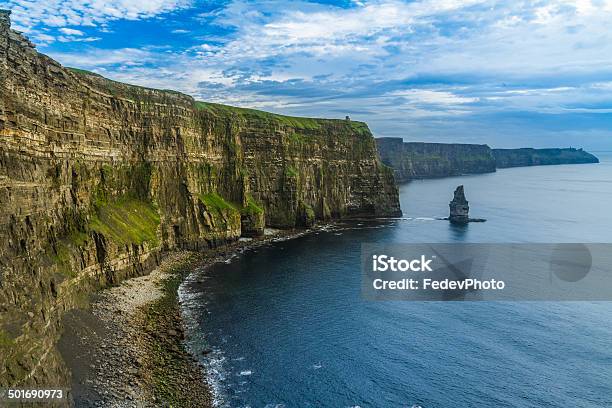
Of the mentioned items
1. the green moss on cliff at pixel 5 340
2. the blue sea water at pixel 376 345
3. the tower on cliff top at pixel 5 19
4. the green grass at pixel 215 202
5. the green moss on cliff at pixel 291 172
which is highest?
the tower on cliff top at pixel 5 19

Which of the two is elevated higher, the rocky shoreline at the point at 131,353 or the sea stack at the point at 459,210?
the sea stack at the point at 459,210

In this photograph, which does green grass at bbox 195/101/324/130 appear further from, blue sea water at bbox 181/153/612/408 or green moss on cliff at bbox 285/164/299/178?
blue sea water at bbox 181/153/612/408

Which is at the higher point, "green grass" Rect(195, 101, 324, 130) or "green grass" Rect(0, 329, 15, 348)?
"green grass" Rect(195, 101, 324, 130)

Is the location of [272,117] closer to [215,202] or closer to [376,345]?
[215,202]

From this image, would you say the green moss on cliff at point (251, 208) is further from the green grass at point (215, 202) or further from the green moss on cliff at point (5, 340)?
the green moss on cliff at point (5, 340)

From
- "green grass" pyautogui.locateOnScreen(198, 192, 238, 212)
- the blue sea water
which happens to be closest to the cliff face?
"green grass" pyautogui.locateOnScreen(198, 192, 238, 212)

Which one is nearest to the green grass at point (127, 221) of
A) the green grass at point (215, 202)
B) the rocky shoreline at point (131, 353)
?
the rocky shoreline at point (131, 353)
